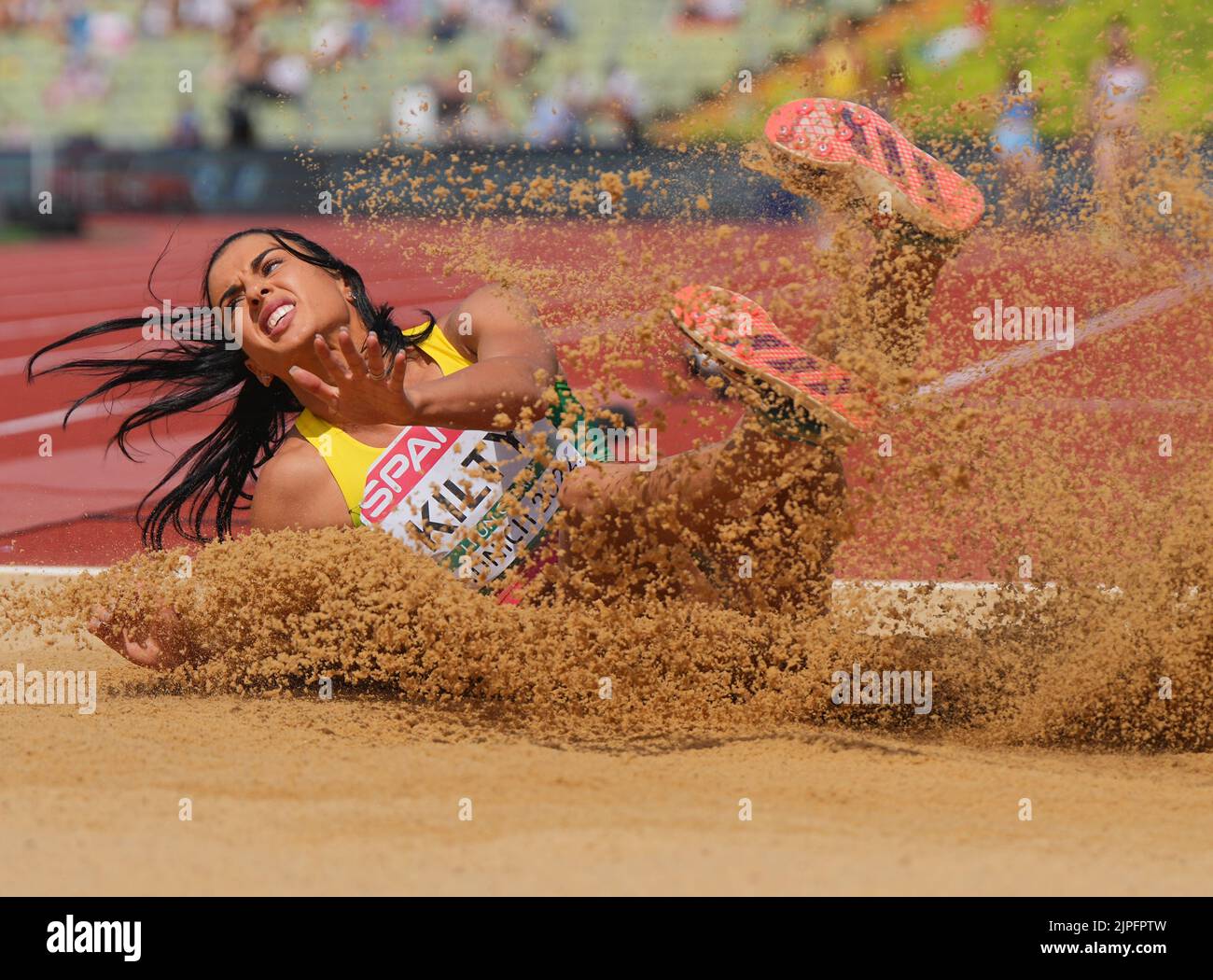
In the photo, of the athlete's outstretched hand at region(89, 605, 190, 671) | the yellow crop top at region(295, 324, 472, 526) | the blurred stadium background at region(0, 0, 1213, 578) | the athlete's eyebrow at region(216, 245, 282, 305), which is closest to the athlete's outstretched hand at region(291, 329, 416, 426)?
the yellow crop top at region(295, 324, 472, 526)

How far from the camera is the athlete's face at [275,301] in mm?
3182

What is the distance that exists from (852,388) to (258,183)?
11978 mm

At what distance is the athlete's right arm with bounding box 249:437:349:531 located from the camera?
3312mm

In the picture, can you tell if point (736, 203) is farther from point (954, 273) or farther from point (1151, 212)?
point (1151, 212)

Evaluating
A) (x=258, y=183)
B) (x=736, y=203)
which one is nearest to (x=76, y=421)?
(x=736, y=203)

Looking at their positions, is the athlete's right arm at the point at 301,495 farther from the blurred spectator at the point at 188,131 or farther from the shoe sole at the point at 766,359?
the blurred spectator at the point at 188,131

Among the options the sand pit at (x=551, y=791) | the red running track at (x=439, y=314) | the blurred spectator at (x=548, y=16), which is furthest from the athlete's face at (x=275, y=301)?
the blurred spectator at (x=548, y=16)

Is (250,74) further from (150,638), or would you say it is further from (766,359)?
(766,359)

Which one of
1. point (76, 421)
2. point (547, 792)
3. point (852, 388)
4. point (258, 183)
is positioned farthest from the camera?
point (258, 183)

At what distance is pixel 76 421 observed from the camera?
825 cm

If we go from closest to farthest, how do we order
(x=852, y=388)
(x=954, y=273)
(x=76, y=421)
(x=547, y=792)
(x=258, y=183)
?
(x=547, y=792) < (x=852, y=388) < (x=76, y=421) < (x=954, y=273) < (x=258, y=183)

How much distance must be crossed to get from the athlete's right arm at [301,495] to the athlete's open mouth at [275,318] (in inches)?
12.0

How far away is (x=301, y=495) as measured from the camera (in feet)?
10.9

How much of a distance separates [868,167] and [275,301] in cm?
132
